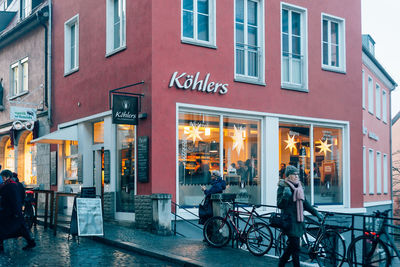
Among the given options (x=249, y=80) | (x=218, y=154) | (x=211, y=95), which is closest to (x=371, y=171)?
(x=249, y=80)

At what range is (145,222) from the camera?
13727 mm

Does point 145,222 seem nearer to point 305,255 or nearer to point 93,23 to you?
point 305,255

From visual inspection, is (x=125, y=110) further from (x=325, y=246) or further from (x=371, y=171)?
(x=371, y=171)

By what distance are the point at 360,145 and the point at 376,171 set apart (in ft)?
30.4

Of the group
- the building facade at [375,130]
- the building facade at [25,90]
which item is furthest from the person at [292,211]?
the building facade at [375,130]

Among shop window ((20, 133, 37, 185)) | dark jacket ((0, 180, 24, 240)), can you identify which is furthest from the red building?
shop window ((20, 133, 37, 185))

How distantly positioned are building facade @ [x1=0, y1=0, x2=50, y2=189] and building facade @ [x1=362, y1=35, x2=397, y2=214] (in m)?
12.9

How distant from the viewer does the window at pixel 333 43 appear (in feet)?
58.7

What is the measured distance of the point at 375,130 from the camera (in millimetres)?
26797

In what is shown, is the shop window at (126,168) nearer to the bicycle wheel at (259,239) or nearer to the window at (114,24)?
the window at (114,24)

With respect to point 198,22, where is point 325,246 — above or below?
below

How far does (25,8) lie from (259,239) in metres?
16.7

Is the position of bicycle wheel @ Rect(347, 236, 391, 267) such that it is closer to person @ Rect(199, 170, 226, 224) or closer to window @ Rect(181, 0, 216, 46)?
person @ Rect(199, 170, 226, 224)

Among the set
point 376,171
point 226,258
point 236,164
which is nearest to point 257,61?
point 236,164
